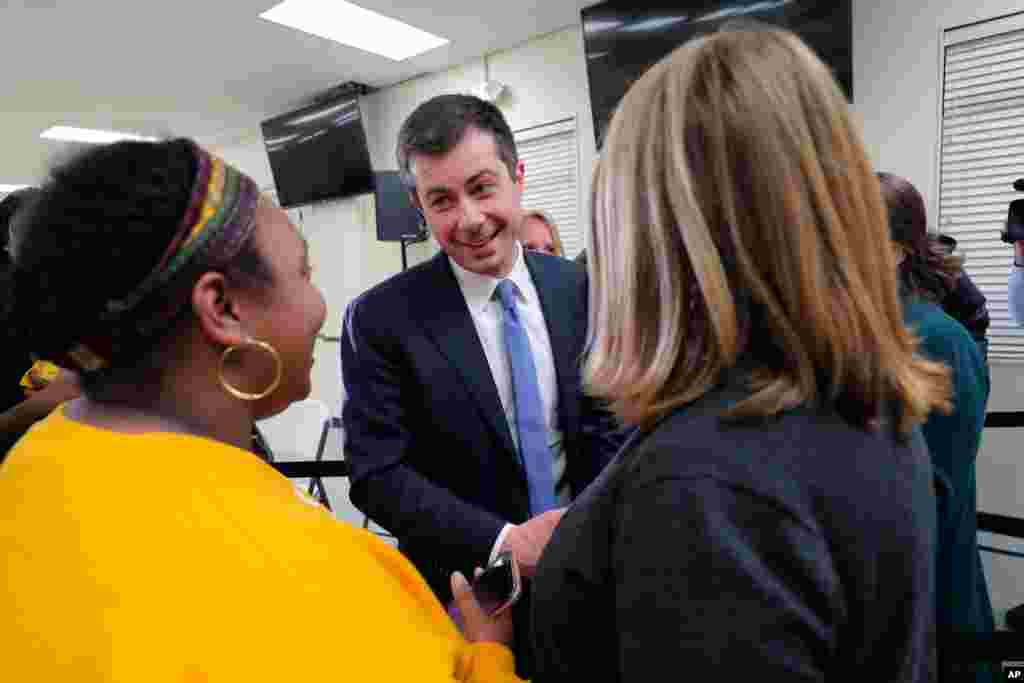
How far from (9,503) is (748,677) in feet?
2.25

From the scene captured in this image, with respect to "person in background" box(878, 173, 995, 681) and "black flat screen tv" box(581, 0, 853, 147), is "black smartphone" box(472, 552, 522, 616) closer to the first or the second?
"person in background" box(878, 173, 995, 681)

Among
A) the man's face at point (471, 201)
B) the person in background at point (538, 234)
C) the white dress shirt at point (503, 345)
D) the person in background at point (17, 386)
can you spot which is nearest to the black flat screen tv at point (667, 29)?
the person in background at point (538, 234)

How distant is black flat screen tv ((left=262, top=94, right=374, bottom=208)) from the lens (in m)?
5.49

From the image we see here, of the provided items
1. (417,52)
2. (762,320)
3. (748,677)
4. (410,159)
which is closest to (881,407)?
(762,320)

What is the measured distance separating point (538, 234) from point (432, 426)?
167 cm

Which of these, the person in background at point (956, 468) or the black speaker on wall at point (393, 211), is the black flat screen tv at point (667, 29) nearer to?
the black speaker on wall at point (393, 211)

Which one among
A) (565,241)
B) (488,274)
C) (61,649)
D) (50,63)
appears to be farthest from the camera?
(565,241)

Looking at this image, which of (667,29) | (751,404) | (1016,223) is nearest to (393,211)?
(667,29)

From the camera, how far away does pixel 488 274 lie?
1.39 m

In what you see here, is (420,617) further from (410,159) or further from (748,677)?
(410,159)

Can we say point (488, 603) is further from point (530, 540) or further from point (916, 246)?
point (916, 246)

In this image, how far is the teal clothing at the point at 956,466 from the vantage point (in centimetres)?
125

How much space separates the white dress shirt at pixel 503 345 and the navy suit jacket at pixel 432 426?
3cm

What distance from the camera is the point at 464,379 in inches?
49.8
